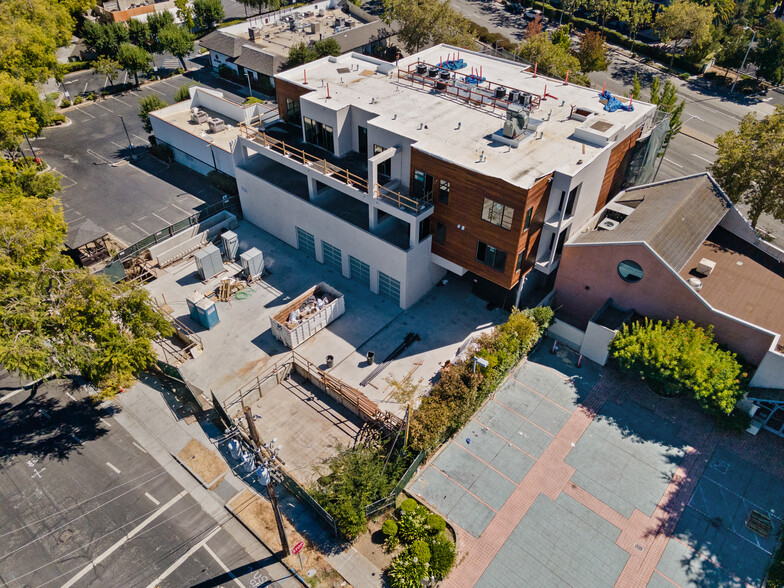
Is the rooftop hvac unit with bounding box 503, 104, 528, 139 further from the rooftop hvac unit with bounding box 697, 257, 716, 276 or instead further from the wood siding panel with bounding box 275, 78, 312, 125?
the wood siding panel with bounding box 275, 78, 312, 125

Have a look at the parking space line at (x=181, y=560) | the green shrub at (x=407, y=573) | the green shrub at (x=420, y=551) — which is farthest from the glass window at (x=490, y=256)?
the parking space line at (x=181, y=560)

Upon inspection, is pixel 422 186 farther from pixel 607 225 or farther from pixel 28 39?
pixel 28 39

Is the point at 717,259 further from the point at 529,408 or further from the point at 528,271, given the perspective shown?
the point at 529,408

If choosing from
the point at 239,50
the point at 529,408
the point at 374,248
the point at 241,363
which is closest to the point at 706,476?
the point at 529,408

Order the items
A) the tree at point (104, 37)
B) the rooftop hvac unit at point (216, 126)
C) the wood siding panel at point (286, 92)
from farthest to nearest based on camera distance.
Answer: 1. the tree at point (104, 37)
2. the rooftop hvac unit at point (216, 126)
3. the wood siding panel at point (286, 92)

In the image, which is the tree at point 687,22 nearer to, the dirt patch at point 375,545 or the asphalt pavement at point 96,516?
the dirt patch at point 375,545

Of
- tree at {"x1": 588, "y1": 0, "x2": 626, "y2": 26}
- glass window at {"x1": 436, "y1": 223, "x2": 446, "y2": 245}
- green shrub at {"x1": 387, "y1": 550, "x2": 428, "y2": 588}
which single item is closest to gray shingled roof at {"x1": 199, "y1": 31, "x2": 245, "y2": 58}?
glass window at {"x1": 436, "y1": 223, "x2": 446, "y2": 245}
